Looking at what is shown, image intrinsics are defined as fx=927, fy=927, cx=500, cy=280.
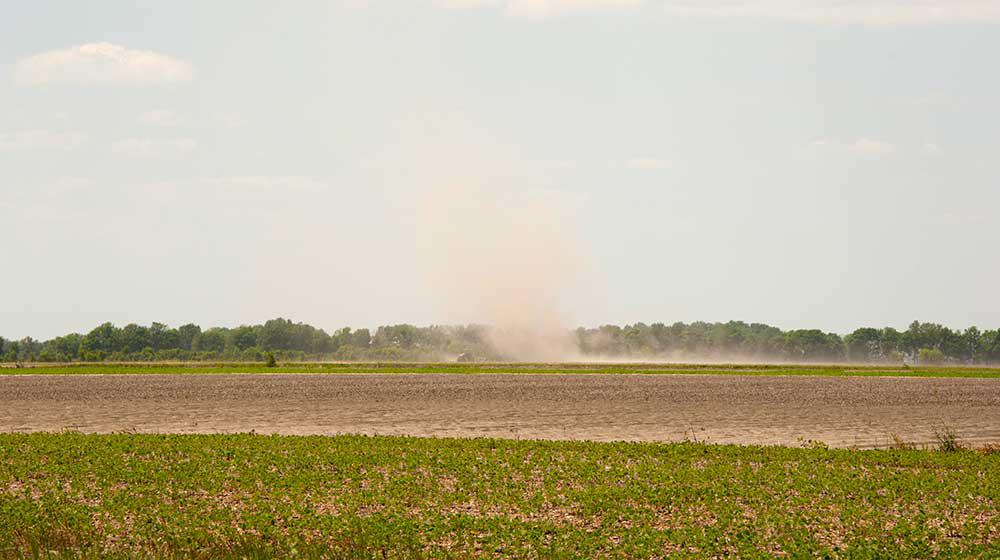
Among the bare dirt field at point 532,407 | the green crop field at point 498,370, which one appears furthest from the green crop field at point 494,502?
the green crop field at point 498,370

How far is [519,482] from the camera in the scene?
27.4m

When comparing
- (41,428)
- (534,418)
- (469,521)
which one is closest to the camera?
(469,521)

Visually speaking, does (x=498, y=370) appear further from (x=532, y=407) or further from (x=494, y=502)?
(x=494, y=502)

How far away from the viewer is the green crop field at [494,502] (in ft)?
72.2

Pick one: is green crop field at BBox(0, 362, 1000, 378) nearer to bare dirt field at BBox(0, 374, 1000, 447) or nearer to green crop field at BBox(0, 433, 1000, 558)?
bare dirt field at BBox(0, 374, 1000, 447)

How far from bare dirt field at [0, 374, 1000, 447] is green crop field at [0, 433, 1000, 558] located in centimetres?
1067

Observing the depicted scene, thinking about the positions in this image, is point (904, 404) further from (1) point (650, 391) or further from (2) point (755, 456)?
(2) point (755, 456)

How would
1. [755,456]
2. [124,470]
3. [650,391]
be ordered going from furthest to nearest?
[650,391] < [755,456] < [124,470]

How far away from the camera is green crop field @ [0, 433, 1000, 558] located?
22016mm

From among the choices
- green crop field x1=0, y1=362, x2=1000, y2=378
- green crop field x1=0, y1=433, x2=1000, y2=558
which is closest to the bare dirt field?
green crop field x1=0, y1=433, x2=1000, y2=558

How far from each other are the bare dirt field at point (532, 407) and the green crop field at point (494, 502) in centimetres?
1067

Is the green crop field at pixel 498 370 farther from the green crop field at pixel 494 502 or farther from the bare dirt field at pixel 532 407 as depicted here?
the green crop field at pixel 494 502

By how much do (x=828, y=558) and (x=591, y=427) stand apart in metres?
25.9

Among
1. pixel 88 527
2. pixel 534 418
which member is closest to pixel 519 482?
pixel 88 527
